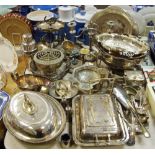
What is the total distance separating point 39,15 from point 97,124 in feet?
3.09

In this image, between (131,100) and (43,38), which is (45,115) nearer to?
(131,100)

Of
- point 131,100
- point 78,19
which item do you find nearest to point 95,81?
point 131,100

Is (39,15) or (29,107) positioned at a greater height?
(39,15)

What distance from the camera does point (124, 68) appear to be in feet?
4.42

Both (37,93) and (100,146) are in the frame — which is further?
(37,93)

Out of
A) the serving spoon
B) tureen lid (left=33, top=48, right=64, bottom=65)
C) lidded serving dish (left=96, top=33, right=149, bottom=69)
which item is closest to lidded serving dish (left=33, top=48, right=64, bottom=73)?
tureen lid (left=33, top=48, right=64, bottom=65)

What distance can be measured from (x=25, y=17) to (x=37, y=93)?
2.30ft

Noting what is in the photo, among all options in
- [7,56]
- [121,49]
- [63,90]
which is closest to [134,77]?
[121,49]

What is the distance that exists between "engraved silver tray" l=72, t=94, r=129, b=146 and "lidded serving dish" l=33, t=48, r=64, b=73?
27cm

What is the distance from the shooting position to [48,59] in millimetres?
1354

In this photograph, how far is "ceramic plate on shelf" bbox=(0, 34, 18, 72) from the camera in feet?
4.65

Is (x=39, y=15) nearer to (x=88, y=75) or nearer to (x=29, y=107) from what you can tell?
(x=88, y=75)

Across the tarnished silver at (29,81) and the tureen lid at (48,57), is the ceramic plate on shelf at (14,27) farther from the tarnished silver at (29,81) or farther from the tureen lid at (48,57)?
the tarnished silver at (29,81)

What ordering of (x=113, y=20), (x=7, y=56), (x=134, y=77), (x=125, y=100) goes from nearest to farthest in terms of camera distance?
(x=125, y=100)
(x=134, y=77)
(x=7, y=56)
(x=113, y=20)
